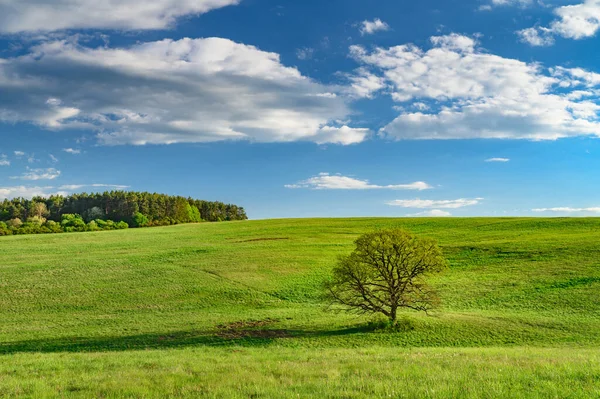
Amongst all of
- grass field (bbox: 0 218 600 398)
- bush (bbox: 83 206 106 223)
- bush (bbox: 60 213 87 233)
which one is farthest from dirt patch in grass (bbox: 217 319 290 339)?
bush (bbox: 83 206 106 223)

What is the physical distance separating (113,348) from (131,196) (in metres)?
134

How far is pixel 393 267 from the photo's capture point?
34125mm

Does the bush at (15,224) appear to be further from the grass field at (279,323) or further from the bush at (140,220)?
the grass field at (279,323)

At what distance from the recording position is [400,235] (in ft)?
111

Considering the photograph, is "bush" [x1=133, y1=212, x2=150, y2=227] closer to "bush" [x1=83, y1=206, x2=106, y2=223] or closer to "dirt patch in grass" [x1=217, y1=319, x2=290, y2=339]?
"bush" [x1=83, y1=206, x2=106, y2=223]

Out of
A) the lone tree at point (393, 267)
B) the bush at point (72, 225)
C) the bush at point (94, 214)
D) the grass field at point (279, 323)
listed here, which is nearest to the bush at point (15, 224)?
the bush at point (72, 225)

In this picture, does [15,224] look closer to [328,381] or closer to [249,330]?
[249,330]

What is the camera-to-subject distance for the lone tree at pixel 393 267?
33.8m

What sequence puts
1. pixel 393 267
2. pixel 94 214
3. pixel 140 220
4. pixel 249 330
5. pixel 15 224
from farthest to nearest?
pixel 94 214, pixel 140 220, pixel 15 224, pixel 393 267, pixel 249 330

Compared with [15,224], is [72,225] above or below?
below

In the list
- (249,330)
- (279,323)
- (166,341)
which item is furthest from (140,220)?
(166,341)

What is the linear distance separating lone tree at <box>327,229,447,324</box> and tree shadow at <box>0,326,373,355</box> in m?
3.25

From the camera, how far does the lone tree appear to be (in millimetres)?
33750

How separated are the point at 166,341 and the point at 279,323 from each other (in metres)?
8.46
